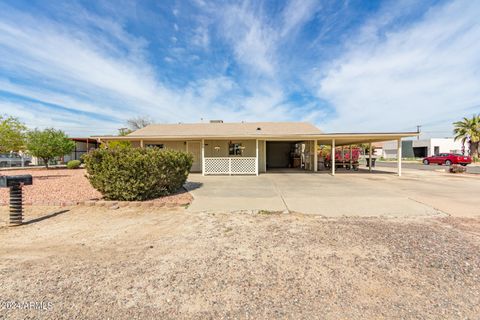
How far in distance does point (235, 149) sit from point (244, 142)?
84 cm

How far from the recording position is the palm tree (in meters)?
30.7

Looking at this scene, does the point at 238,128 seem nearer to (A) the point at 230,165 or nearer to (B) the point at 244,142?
(B) the point at 244,142

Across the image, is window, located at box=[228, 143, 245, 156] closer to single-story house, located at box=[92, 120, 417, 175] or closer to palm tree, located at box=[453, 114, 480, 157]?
single-story house, located at box=[92, 120, 417, 175]

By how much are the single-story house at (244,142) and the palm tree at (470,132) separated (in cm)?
2977

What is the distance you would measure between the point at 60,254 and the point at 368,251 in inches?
185

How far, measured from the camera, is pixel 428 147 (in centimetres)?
3741

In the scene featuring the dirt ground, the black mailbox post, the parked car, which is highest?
the parked car

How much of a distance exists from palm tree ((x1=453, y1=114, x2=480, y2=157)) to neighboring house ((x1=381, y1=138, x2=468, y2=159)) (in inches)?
61.8

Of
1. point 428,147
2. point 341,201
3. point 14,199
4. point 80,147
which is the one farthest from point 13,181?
point 428,147

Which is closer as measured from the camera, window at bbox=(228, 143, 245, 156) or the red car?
window at bbox=(228, 143, 245, 156)

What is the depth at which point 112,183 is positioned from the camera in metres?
5.99

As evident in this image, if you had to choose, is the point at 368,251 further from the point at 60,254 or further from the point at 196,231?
the point at 60,254

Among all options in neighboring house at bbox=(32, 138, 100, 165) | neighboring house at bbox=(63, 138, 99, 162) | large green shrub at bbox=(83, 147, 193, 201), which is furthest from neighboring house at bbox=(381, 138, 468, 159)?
neighboring house at bbox=(63, 138, 99, 162)

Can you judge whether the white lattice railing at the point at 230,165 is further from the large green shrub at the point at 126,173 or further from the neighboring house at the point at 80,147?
the neighboring house at the point at 80,147
